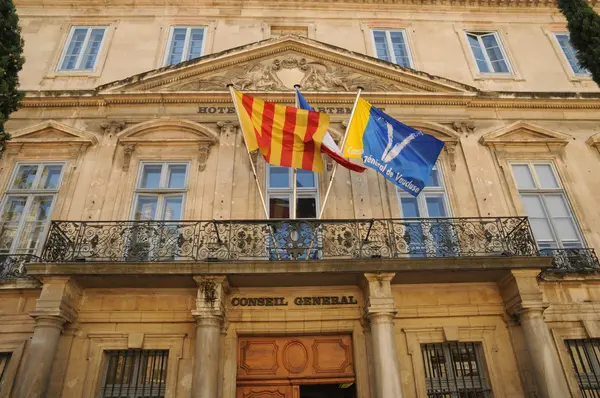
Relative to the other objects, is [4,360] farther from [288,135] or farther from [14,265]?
[288,135]

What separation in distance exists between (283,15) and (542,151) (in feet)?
27.6

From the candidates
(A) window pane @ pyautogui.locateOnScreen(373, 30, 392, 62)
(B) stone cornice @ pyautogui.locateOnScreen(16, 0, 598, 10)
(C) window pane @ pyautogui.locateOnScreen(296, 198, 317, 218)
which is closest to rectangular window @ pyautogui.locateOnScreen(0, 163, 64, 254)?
(C) window pane @ pyautogui.locateOnScreen(296, 198, 317, 218)

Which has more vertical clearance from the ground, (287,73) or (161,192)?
(287,73)

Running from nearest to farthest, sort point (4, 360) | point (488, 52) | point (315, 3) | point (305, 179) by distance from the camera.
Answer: point (4, 360) < point (305, 179) < point (488, 52) < point (315, 3)

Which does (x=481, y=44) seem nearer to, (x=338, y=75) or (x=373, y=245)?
(x=338, y=75)

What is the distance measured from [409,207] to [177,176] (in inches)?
216

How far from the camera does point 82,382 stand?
787 centimetres

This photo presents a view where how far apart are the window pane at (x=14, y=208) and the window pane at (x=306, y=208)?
20.3 ft

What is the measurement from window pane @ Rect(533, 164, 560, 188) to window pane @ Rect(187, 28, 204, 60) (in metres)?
9.66

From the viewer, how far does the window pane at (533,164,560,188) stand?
10516 mm

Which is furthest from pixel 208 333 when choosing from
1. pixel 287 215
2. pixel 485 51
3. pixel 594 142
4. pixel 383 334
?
pixel 485 51

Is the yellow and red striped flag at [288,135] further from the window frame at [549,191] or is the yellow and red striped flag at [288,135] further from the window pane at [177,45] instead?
the window frame at [549,191]

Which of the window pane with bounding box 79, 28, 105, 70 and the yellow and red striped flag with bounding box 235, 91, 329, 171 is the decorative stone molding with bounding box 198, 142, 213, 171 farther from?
the window pane with bounding box 79, 28, 105, 70

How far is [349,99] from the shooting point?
1124 cm
